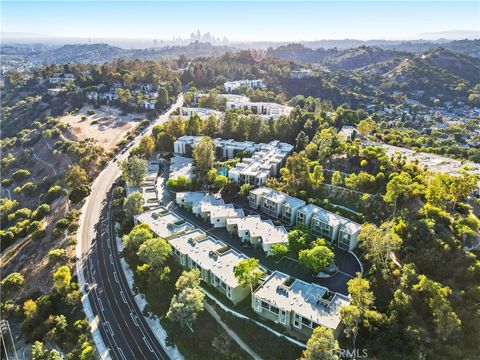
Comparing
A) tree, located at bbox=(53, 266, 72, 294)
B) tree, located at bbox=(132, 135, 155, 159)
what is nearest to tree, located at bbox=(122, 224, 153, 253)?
tree, located at bbox=(53, 266, 72, 294)

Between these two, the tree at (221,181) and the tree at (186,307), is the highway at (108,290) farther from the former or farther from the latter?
the tree at (221,181)

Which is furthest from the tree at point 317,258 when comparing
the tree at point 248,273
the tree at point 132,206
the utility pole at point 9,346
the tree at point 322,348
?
the utility pole at point 9,346

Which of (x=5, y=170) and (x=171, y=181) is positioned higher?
(x=171, y=181)

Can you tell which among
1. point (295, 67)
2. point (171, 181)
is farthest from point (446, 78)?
point (171, 181)

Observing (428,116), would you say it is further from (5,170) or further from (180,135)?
(5,170)

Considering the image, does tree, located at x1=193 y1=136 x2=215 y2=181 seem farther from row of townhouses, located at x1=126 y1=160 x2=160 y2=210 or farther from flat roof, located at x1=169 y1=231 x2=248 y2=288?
flat roof, located at x1=169 y1=231 x2=248 y2=288

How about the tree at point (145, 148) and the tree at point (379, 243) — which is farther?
the tree at point (145, 148)

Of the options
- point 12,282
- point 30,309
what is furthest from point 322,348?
point 12,282
